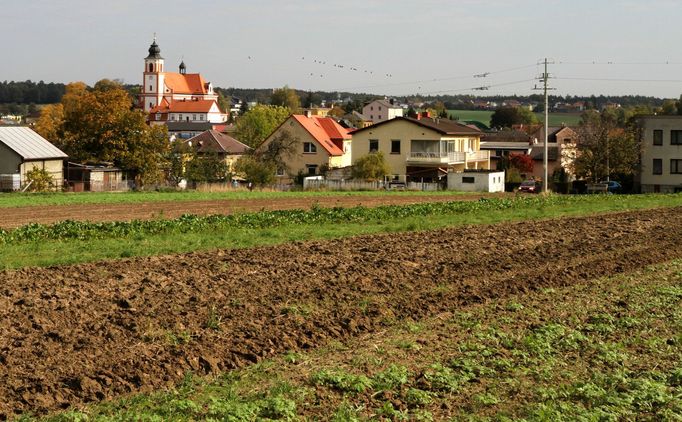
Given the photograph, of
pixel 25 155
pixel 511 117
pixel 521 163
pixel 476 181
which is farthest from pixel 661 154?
pixel 511 117

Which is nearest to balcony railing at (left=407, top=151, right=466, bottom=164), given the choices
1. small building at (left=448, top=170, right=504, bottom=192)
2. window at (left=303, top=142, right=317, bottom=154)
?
small building at (left=448, top=170, right=504, bottom=192)

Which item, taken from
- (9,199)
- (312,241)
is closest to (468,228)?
(312,241)

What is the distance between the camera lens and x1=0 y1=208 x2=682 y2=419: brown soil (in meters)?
11.8

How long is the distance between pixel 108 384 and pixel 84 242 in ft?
46.0

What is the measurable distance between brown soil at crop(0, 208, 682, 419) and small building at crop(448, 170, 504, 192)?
139 feet

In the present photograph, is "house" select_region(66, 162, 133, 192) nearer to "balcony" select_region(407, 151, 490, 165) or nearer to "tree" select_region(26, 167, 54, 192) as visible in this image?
"tree" select_region(26, 167, 54, 192)

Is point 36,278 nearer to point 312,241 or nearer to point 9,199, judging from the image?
point 312,241

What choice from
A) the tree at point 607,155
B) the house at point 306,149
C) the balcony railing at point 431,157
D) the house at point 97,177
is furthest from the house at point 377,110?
the house at point 97,177

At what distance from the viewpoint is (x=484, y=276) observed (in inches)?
763

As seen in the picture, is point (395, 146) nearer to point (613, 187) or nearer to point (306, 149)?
point (306, 149)

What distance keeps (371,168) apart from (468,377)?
60.6 m

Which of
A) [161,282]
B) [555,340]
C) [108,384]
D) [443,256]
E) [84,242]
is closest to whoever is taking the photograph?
[108,384]

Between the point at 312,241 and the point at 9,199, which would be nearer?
the point at 312,241

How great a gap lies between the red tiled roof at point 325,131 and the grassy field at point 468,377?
228ft
